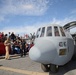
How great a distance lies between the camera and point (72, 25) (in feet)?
53.1

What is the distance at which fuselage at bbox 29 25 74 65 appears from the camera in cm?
883

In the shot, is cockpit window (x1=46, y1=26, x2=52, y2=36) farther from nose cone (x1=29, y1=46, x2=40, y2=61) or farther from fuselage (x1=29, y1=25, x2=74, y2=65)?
nose cone (x1=29, y1=46, x2=40, y2=61)

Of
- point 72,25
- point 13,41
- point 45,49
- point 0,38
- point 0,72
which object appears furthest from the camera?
point 13,41

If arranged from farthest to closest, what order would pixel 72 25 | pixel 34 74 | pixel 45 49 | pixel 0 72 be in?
1. pixel 72 25
2. pixel 0 72
3. pixel 34 74
4. pixel 45 49

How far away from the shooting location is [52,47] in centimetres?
909

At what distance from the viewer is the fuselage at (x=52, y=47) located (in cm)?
883

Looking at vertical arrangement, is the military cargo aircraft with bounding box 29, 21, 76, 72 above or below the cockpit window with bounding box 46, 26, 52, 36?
below

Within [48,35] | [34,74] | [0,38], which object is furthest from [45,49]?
[0,38]

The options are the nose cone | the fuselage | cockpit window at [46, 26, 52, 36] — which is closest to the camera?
the nose cone

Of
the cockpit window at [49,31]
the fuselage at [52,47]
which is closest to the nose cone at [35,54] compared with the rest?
the fuselage at [52,47]

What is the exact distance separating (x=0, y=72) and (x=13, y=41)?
11.6 m

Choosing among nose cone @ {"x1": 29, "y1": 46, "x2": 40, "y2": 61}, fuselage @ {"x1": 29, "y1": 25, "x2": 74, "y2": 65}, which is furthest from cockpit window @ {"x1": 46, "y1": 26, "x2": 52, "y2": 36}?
nose cone @ {"x1": 29, "y1": 46, "x2": 40, "y2": 61}

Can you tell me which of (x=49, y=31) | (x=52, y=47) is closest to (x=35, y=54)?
(x=52, y=47)

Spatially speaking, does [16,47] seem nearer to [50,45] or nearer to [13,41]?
[13,41]
